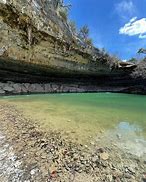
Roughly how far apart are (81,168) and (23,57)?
12.8 m

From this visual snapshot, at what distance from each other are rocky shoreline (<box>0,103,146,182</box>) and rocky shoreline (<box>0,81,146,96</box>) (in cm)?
1232

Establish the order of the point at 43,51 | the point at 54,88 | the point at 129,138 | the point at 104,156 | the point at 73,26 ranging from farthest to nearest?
1. the point at 54,88
2. the point at 73,26
3. the point at 43,51
4. the point at 129,138
5. the point at 104,156

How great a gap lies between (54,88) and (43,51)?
5.35m

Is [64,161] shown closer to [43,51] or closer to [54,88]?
[43,51]

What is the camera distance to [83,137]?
4.53 m

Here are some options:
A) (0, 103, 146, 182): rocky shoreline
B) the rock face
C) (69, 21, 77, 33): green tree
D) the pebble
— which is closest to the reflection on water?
(0, 103, 146, 182): rocky shoreline

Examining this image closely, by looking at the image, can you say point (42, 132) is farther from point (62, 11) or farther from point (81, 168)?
point (62, 11)

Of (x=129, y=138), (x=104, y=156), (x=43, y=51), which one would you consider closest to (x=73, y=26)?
(x=43, y=51)

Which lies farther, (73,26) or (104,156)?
(73,26)

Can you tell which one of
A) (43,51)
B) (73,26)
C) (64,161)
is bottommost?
(64,161)

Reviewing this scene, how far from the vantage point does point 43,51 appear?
15906 mm

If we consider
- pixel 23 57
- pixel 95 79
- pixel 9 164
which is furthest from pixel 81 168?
pixel 95 79

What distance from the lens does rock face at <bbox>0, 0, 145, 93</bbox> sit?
13148 mm

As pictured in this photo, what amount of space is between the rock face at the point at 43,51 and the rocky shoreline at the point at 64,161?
375 inches
